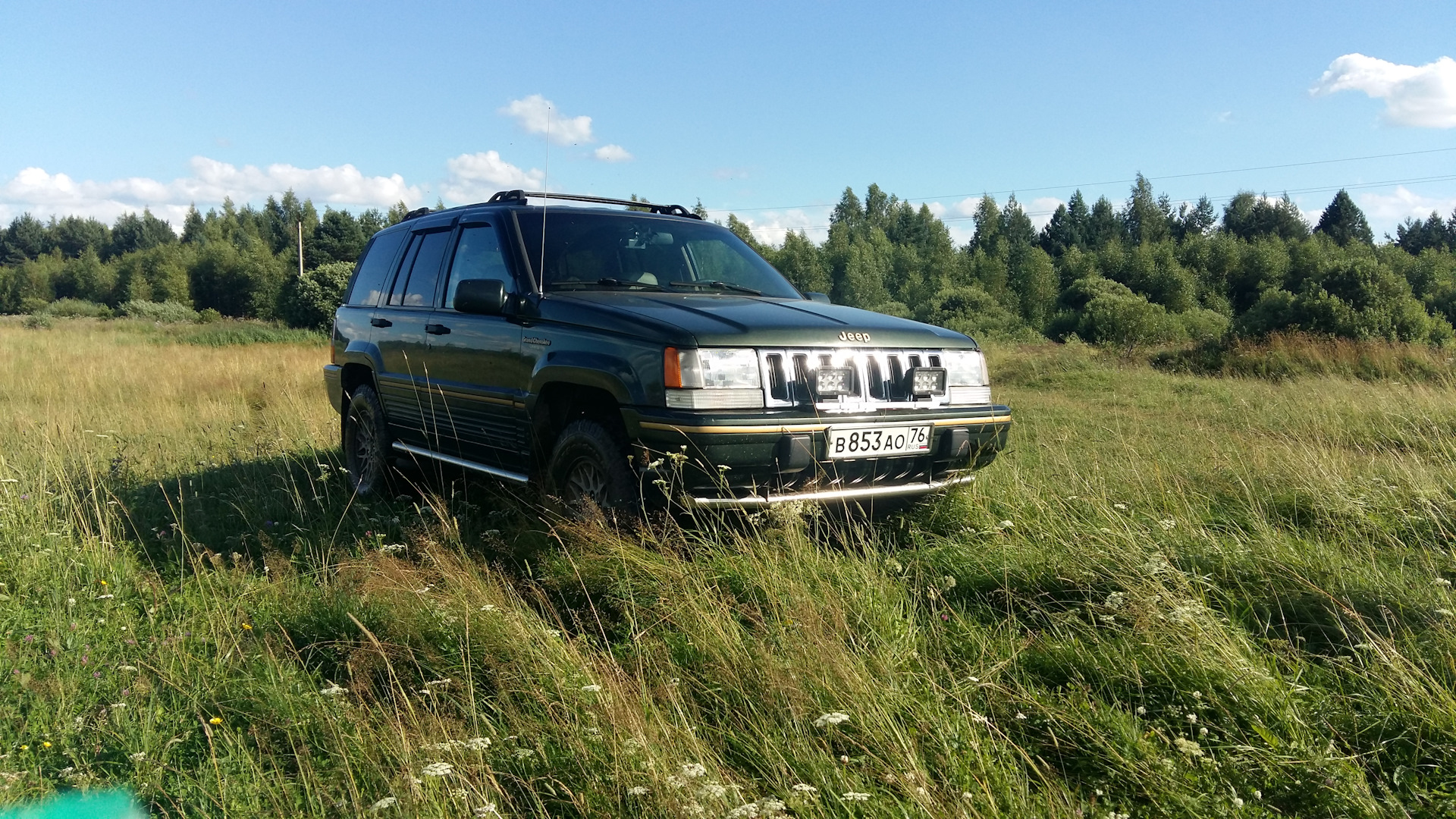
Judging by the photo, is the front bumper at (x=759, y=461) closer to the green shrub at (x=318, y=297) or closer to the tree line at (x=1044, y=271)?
the tree line at (x=1044, y=271)

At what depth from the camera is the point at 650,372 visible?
387 centimetres

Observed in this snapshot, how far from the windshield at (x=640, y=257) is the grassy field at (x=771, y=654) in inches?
49.3

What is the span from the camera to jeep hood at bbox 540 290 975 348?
390 centimetres

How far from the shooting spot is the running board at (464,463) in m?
4.69

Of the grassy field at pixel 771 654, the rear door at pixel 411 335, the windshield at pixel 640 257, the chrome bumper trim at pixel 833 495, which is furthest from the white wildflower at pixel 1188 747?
the rear door at pixel 411 335

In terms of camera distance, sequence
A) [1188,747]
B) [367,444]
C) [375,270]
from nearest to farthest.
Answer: [1188,747]
[367,444]
[375,270]

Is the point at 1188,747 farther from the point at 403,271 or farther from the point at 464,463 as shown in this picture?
the point at 403,271

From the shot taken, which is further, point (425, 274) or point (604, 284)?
point (425, 274)

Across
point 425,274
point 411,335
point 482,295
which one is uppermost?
Result: point 425,274

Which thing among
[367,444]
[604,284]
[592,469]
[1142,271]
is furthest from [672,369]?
[1142,271]

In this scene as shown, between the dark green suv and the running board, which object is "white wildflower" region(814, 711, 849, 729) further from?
the running board

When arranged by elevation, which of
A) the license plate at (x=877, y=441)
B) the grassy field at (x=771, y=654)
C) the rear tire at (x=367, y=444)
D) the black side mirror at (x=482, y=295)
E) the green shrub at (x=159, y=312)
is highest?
the green shrub at (x=159, y=312)

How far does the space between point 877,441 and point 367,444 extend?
3.78 m

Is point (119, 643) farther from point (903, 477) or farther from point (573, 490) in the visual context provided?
point (903, 477)
